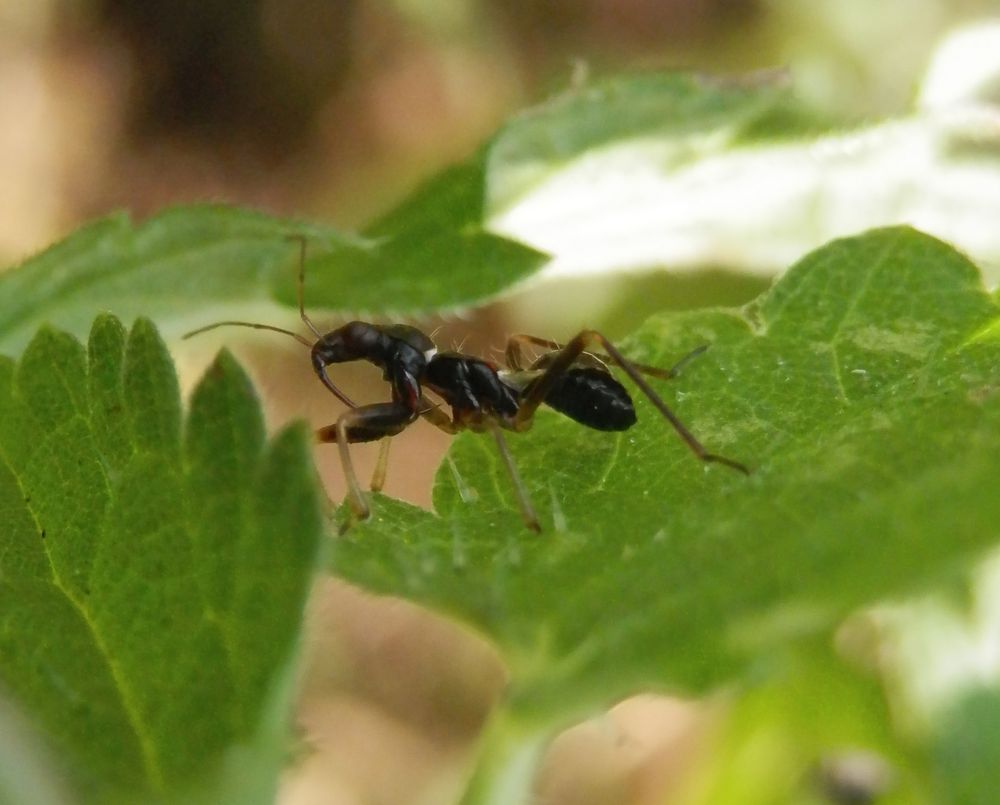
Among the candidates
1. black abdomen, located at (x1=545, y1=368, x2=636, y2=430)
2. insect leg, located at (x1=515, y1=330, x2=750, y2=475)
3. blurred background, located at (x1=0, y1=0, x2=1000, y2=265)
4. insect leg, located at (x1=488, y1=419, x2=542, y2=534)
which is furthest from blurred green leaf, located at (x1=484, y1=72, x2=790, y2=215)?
blurred background, located at (x1=0, y1=0, x2=1000, y2=265)

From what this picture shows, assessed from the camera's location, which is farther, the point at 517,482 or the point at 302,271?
the point at 302,271

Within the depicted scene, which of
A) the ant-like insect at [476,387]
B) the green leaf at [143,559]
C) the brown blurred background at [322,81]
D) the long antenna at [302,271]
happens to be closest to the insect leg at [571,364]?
the ant-like insect at [476,387]

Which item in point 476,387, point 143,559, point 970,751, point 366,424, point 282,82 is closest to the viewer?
point 143,559

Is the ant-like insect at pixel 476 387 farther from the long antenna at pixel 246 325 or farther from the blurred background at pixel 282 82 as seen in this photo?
the blurred background at pixel 282 82

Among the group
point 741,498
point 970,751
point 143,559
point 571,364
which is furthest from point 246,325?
point 970,751

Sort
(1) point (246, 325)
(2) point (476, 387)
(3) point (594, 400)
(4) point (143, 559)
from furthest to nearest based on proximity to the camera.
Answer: (1) point (246, 325)
(2) point (476, 387)
(3) point (594, 400)
(4) point (143, 559)

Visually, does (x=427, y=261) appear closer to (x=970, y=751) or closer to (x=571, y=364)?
(x=571, y=364)
